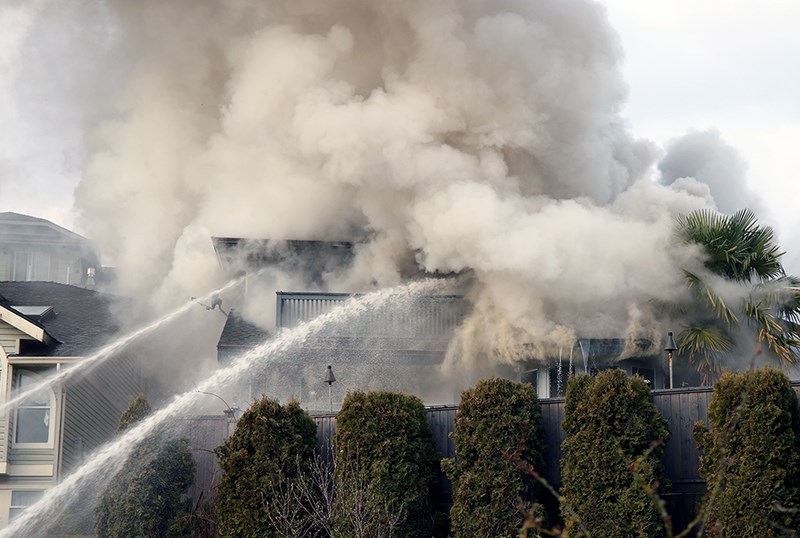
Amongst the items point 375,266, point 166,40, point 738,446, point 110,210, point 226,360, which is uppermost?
point 166,40

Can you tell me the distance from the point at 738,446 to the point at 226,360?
1491 centimetres

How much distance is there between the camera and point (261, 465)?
20.1m

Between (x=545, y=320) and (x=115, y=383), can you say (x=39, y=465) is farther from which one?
(x=545, y=320)

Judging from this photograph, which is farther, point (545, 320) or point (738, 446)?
point (545, 320)

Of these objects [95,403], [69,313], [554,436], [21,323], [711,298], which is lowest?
[554,436]

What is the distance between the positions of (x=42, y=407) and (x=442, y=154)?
36.0 feet

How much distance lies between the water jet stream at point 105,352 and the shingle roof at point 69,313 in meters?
0.29

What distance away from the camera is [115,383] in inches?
1278

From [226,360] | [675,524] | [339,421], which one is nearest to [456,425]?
[339,421]

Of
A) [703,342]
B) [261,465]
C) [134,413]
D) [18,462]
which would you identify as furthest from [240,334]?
[703,342]

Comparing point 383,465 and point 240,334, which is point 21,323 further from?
point 383,465

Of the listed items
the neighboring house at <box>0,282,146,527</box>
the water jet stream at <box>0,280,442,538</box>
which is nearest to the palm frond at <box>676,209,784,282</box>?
the water jet stream at <box>0,280,442,538</box>

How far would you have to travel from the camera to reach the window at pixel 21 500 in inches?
1070

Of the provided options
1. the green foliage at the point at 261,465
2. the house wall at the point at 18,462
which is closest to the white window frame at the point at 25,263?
the house wall at the point at 18,462
